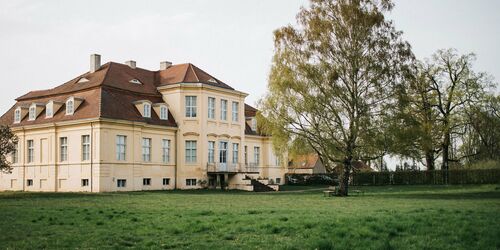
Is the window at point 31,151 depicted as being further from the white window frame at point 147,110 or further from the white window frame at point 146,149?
the white window frame at point 147,110

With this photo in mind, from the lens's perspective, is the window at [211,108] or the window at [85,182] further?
the window at [211,108]

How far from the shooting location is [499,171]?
1992 inches

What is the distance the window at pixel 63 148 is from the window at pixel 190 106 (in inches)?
400

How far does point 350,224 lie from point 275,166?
149ft

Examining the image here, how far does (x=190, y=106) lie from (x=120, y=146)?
7791 millimetres

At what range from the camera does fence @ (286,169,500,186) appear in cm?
5125

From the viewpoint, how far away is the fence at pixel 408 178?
168 feet

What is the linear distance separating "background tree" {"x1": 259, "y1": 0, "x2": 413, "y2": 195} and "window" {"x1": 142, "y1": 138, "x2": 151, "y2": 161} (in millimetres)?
Answer: 12706

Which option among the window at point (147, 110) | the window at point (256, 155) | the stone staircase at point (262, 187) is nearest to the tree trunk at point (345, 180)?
the stone staircase at point (262, 187)

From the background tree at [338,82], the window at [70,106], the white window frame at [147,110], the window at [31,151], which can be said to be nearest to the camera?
the background tree at [338,82]

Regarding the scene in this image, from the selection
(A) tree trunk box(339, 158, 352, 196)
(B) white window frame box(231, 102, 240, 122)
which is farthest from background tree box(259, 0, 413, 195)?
(B) white window frame box(231, 102, 240, 122)

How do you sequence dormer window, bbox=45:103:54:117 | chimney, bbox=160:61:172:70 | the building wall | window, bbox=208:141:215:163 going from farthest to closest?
chimney, bbox=160:61:172:70 < window, bbox=208:141:215:163 < dormer window, bbox=45:103:54:117 < the building wall

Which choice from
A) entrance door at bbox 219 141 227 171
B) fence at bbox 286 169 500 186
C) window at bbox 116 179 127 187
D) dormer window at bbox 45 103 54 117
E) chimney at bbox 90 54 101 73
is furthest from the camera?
fence at bbox 286 169 500 186

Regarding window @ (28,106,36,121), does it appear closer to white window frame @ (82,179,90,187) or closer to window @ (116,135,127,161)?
white window frame @ (82,179,90,187)
